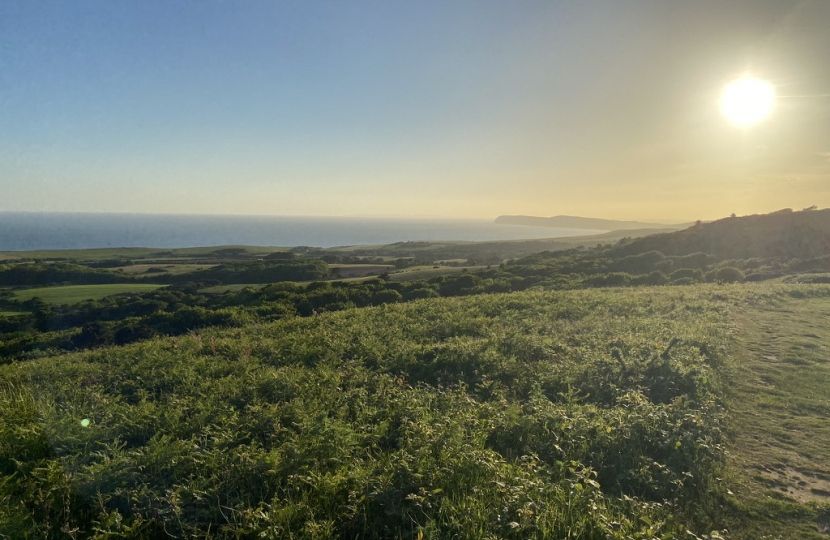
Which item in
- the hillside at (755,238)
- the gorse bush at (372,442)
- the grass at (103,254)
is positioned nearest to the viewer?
the gorse bush at (372,442)

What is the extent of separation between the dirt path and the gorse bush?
0.35 meters

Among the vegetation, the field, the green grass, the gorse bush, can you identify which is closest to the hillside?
the vegetation

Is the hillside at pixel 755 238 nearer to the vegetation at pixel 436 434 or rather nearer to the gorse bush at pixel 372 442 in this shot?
the vegetation at pixel 436 434

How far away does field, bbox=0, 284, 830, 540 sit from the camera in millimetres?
3852

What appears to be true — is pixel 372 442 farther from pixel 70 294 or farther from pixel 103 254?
pixel 103 254

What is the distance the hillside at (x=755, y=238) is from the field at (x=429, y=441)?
37226mm

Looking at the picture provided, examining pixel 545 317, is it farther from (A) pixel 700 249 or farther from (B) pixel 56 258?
(B) pixel 56 258

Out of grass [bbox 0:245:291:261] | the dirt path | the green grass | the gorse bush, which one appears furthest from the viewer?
grass [bbox 0:245:291:261]

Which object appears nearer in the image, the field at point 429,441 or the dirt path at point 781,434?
the field at point 429,441

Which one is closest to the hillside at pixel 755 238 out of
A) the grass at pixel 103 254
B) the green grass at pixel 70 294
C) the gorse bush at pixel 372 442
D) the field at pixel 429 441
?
the field at pixel 429 441

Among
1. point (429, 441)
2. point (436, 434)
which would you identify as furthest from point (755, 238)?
point (429, 441)

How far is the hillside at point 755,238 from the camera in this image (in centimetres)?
3809

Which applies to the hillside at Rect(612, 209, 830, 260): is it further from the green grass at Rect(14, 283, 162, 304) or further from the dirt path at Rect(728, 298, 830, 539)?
the green grass at Rect(14, 283, 162, 304)

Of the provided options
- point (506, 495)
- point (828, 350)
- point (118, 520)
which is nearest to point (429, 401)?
point (506, 495)
